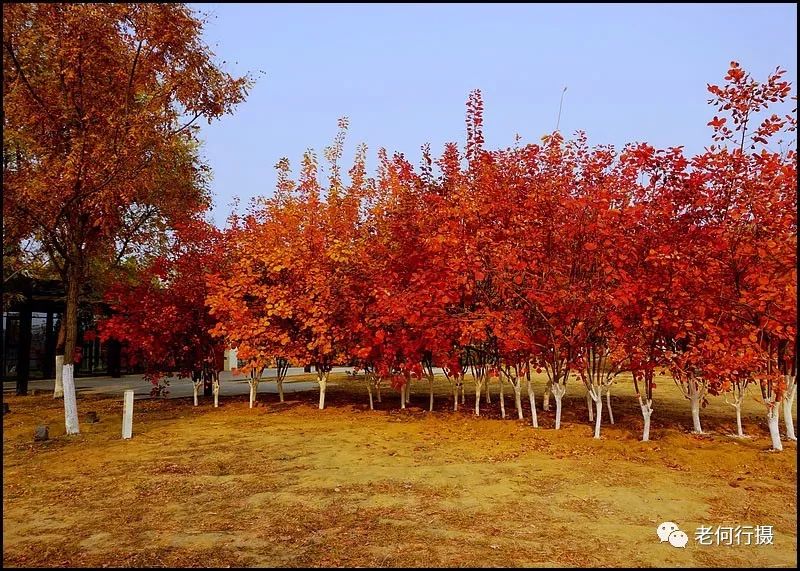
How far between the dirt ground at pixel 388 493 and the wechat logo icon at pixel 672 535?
102mm

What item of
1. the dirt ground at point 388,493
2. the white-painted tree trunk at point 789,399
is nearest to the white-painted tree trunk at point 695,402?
the dirt ground at point 388,493

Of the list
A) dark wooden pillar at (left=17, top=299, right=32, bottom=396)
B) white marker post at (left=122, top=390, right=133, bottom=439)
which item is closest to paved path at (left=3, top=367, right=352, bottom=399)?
dark wooden pillar at (left=17, top=299, right=32, bottom=396)

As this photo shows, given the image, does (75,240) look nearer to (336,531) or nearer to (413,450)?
(413,450)

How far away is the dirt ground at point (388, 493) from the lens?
5148 mm

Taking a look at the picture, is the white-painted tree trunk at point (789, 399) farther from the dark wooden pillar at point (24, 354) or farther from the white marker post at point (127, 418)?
the dark wooden pillar at point (24, 354)

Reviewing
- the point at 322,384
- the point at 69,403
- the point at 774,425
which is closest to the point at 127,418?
the point at 69,403

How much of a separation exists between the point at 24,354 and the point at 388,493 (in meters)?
17.4

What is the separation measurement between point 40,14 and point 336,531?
9.83m

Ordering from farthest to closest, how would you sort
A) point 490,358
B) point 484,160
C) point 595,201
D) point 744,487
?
point 490,358 < point 484,160 < point 595,201 < point 744,487

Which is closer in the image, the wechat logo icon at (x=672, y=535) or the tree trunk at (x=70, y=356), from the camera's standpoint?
the wechat logo icon at (x=672, y=535)

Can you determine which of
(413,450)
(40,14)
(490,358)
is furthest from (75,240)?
(490,358)

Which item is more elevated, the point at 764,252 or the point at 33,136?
the point at 33,136

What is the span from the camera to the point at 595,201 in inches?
380

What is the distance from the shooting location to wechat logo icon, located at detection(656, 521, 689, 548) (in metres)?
5.39
